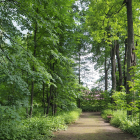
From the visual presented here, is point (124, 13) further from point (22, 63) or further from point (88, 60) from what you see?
point (88, 60)

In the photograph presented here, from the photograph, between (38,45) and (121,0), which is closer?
(38,45)

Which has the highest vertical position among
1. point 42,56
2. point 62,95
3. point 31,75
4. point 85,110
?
point 42,56

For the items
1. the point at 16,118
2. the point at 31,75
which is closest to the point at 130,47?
the point at 31,75

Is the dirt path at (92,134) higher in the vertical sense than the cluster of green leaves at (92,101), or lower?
higher

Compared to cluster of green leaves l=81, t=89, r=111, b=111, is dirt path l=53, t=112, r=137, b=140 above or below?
above

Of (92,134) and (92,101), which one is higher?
(92,134)

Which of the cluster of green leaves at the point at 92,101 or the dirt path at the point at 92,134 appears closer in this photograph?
the dirt path at the point at 92,134

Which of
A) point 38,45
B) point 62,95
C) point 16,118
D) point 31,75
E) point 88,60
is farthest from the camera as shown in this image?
point 88,60

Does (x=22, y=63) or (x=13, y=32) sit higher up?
(x=13, y=32)

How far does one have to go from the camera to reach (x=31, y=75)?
446 cm

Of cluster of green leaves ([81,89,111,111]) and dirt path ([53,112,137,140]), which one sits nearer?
dirt path ([53,112,137,140])

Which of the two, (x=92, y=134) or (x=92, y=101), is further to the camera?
(x=92, y=101)

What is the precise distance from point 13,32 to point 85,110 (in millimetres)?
21310

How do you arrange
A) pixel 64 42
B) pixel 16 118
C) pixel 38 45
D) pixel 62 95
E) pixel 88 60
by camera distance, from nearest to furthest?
pixel 16 118 → pixel 38 45 → pixel 64 42 → pixel 62 95 → pixel 88 60
